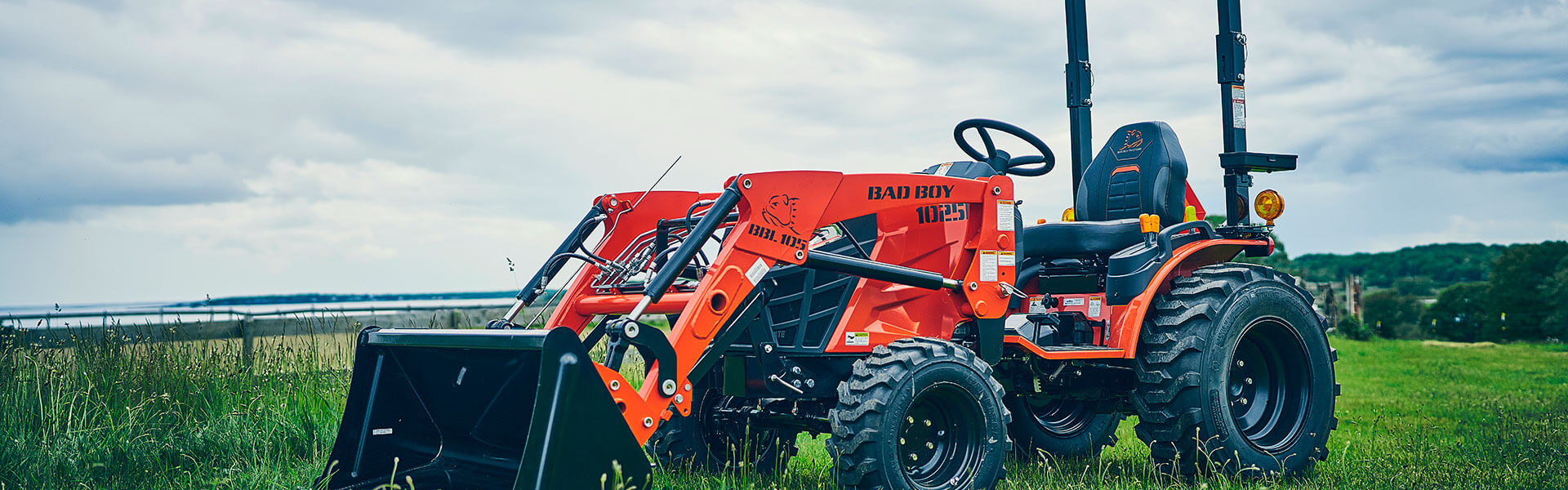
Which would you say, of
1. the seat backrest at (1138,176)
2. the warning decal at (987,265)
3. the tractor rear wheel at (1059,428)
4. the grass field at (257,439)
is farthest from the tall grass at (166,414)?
the seat backrest at (1138,176)

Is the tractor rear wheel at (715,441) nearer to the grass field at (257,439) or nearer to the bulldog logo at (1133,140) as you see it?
the grass field at (257,439)

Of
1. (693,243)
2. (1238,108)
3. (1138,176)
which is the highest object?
(1238,108)

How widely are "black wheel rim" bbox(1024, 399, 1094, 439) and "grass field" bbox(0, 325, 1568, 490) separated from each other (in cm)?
29

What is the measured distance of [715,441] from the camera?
5879 mm

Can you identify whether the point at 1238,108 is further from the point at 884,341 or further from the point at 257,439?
the point at 257,439

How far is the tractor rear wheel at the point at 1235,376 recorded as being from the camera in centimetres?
568

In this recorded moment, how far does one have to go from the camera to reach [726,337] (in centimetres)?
468

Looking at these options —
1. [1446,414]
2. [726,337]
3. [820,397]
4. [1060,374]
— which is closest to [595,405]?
[726,337]

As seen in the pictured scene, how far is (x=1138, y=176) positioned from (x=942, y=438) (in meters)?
2.50

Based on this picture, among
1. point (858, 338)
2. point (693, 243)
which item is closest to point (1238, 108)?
point (858, 338)

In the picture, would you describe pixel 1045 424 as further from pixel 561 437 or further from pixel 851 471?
pixel 561 437

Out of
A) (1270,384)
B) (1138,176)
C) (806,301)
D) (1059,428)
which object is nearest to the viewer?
(806,301)

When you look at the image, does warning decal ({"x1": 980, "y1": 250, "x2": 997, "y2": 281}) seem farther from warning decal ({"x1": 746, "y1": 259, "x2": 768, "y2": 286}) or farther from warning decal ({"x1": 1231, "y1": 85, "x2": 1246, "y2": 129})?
warning decal ({"x1": 1231, "y1": 85, "x2": 1246, "y2": 129})

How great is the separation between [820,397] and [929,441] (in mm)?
521
